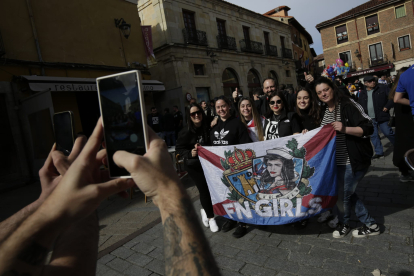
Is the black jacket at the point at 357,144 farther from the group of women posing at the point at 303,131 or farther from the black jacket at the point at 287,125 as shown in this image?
the black jacket at the point at 287,125

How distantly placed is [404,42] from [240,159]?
124ft

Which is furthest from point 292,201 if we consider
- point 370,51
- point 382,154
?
point 370,51

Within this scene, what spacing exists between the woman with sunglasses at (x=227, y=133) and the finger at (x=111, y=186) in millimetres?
2683

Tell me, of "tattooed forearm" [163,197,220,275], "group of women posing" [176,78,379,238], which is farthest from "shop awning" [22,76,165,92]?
"tattooed forearm" [163,197,220,275]

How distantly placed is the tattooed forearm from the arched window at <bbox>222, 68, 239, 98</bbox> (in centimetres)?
1769

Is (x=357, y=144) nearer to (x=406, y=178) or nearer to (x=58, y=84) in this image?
(x=406, y=178)

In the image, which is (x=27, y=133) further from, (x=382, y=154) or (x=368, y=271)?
(x=382, y=154)

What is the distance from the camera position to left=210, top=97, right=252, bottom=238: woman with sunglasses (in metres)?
3.51

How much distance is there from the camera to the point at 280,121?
11.8 ft

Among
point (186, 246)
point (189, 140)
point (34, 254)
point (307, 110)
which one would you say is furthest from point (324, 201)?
point (34, 254)

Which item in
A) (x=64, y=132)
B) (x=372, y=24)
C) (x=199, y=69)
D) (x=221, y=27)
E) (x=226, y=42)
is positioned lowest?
(x=64, y=132)

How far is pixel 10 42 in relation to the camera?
27.6 ft

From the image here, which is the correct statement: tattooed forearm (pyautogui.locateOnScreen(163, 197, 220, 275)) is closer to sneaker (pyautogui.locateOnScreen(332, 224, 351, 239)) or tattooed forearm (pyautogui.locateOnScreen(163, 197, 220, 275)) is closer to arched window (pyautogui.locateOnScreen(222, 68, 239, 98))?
sneaker (pyautogui.locateOnScreen(332, 224, 351, 239))

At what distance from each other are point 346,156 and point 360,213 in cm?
66
